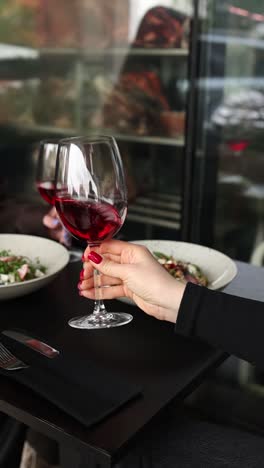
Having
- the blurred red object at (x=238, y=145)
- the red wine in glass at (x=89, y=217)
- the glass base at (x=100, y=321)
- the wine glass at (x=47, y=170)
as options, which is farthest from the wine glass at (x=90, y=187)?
the blurred red object at (x=238, y=145)

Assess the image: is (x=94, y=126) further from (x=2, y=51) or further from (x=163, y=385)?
(x=163, y=385)

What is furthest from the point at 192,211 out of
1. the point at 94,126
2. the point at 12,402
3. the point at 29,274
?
the point at 12,402

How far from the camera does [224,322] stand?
30.3 inches

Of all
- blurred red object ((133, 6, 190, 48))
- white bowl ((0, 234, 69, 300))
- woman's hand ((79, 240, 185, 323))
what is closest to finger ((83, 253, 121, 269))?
woman's hand ((79, 240, 185, 323))

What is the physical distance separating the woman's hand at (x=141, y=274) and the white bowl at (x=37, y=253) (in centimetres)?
11

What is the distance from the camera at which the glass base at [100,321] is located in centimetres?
86

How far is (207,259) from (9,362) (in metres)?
0.45

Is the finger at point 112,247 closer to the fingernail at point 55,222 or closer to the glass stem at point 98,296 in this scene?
the glass stem at point 98,296

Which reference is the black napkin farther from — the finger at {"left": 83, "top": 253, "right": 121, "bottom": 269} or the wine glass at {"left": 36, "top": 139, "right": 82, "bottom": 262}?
the wine glass at {"left": 36, "top": 139, "right": 82, "bottom": 262}

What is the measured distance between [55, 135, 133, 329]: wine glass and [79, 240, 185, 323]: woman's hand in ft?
0.11

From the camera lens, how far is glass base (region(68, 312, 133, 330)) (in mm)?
864

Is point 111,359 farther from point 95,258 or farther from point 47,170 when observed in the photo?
point 47,170

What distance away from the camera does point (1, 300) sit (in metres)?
0.99

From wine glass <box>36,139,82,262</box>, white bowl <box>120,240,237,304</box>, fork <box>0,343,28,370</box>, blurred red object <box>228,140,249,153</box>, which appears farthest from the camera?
blurred red object <box>228,140,249,153</box>
